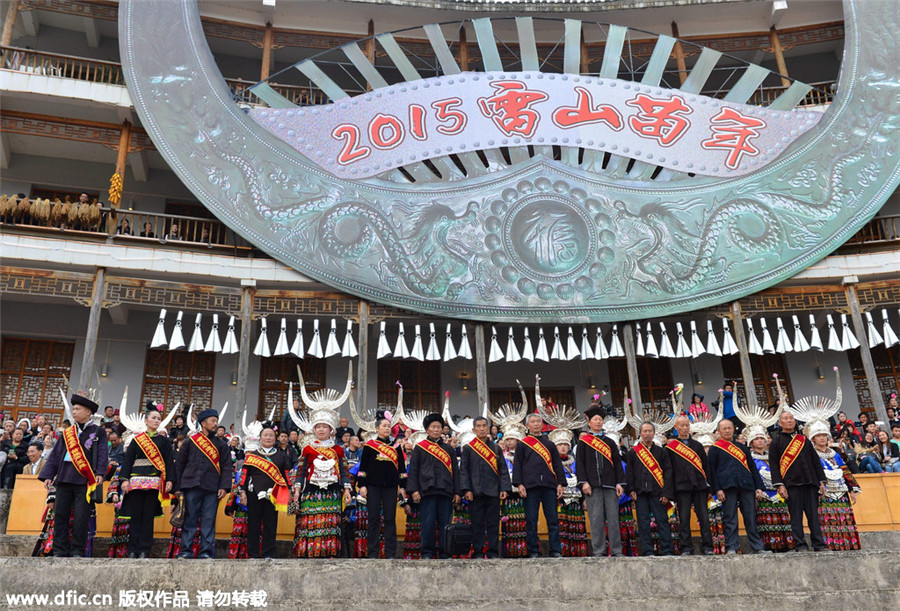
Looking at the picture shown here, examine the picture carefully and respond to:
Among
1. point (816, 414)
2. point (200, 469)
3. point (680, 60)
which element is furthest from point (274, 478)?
point (680, 60)

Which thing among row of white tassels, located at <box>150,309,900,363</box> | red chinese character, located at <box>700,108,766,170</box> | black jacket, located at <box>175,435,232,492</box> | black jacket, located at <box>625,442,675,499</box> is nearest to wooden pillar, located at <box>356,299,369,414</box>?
row of white tassels, located at <box>150,309,900,363</box>

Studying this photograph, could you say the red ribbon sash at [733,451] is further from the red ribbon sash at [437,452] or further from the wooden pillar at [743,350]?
the wooden pillar at [743,350]

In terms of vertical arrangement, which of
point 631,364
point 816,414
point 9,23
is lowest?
point 816,414

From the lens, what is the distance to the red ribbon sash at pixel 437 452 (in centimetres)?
699

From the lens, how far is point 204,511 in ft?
21.8

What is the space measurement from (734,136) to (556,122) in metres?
3.24

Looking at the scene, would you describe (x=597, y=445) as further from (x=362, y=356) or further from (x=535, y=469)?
(x=362, y=356)

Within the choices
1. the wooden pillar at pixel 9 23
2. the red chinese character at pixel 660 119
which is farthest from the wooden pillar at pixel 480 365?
the wooden pillar at pixel 9 23

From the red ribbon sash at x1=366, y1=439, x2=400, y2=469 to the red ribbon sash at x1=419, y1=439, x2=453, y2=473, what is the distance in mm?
310

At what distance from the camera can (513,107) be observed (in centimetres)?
1355

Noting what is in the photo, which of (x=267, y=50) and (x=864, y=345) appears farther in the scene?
(x=267, y=50)

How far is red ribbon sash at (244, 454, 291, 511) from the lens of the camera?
22.6ft

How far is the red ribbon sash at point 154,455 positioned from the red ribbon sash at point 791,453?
573 centimetres

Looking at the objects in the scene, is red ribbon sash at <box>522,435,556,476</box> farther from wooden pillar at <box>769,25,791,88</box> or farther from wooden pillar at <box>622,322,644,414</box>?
wooden pillar at <box>769,25,791,88</box>
